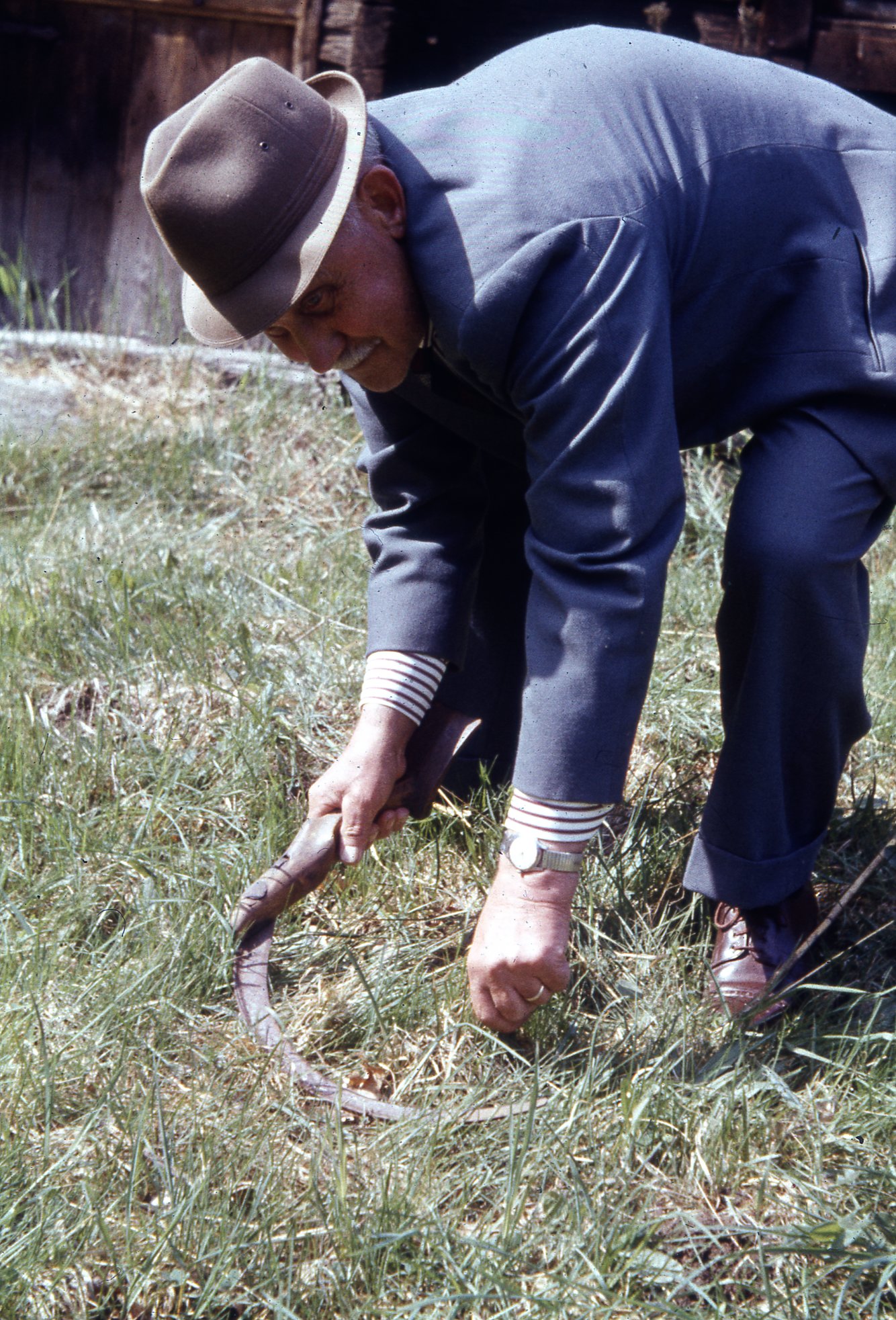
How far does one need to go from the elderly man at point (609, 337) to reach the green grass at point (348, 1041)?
20 centimetres

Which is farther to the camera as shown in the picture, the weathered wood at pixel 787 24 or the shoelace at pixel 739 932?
the weathered wood at pixel 787 24

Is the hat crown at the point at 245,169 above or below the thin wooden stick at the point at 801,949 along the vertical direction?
above

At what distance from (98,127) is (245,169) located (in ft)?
10.8

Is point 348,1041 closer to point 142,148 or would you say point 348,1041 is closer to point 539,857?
point 539,857

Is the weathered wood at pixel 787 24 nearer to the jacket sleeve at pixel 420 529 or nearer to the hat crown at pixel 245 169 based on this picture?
the jacket sleeve at pixel 420 529

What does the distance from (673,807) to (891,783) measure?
1.65 feet

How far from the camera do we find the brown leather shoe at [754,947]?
1.98 meters

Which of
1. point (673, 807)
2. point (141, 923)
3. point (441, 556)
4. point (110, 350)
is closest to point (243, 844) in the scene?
point (141, 923)

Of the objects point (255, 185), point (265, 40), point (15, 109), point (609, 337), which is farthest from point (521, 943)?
point (15, 109)

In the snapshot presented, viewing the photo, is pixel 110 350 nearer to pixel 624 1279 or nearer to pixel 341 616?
pixel 341 616

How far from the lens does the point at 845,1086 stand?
1.83 metres

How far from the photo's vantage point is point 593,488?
157cm

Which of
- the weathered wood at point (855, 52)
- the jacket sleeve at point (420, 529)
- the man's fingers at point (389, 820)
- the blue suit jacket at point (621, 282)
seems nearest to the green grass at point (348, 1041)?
the man's fingers at point (389, 820)

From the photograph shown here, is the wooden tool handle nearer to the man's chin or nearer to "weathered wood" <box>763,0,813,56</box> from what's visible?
the man's chin
